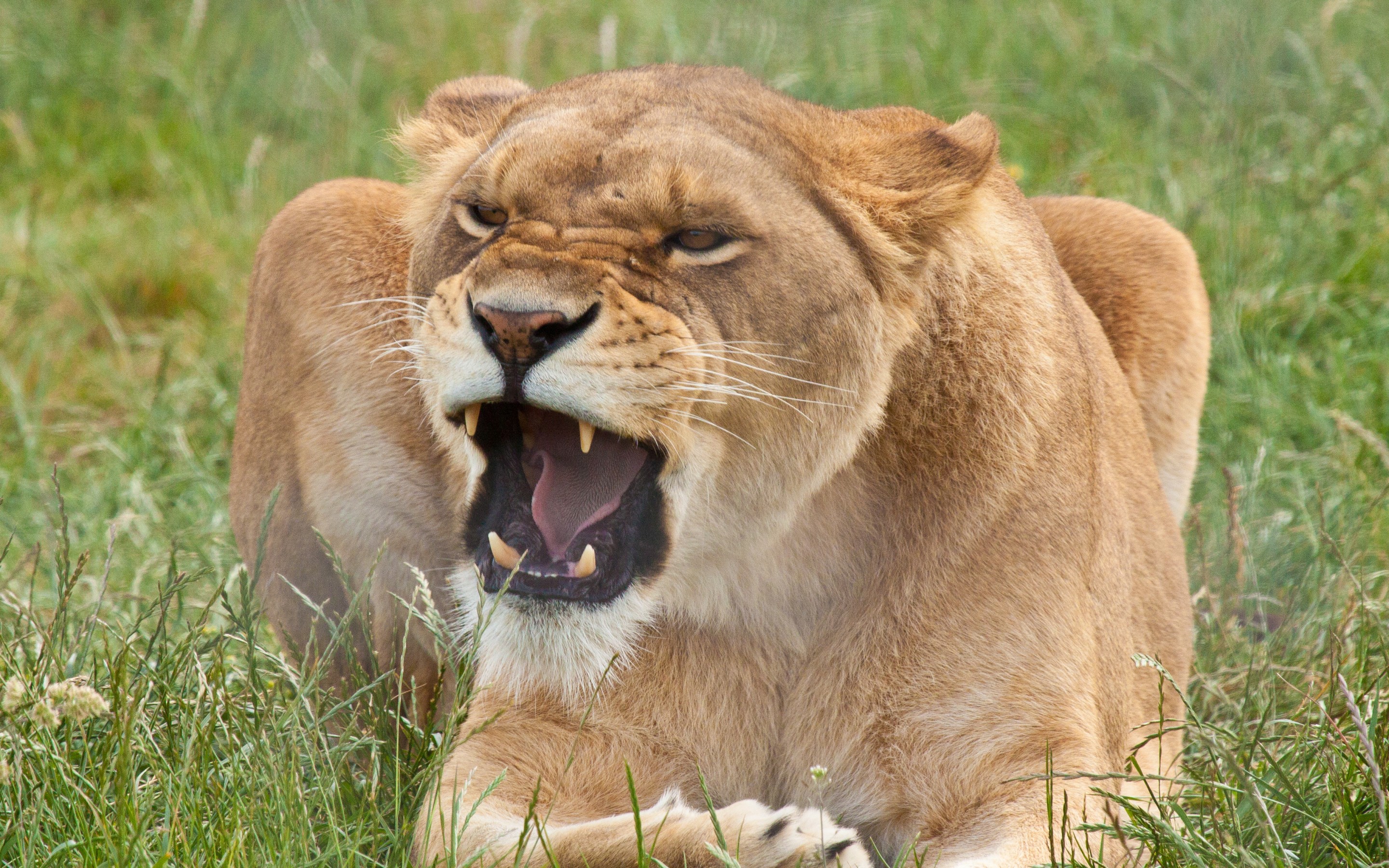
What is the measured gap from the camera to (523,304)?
2256 millimetres

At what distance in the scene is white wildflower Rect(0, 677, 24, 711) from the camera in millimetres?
2137

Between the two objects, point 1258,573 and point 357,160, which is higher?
point 357,160

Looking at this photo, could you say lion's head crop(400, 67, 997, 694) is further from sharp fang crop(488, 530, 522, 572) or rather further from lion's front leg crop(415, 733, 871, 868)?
lion's front leg crop(415, 733, 871, 868)

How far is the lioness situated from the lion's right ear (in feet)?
0.04

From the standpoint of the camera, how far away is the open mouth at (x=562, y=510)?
2.46 metres

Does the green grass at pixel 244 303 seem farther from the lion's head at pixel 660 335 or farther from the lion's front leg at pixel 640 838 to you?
the lion's head at pixel 660 335

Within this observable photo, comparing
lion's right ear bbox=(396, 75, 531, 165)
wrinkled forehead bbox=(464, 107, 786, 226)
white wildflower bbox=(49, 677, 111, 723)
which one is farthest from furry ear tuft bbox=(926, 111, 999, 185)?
white wildflower bbox=(49, 677, 111, 723)

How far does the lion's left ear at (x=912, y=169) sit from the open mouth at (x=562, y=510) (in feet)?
1.89

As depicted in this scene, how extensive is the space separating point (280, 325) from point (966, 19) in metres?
4.38

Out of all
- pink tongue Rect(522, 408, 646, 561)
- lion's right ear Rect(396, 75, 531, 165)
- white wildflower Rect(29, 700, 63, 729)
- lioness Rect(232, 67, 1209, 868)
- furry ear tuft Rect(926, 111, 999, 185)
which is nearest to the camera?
white wildflower Rect(29, 700, 63, 729)

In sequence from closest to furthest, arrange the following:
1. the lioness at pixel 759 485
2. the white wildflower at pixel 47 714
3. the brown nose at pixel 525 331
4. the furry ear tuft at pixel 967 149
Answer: the white wildflower at pixel 47 714
the brown nose at pixel 525 331
the lioness at pixel 759 485
the furry ear tuft at pixel 967 149

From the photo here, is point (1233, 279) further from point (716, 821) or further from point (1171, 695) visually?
point (716, 821)

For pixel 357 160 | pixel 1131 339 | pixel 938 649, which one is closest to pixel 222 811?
pixel 938 649

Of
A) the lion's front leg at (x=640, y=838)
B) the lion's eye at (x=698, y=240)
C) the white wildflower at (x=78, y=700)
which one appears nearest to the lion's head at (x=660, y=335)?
the lion's eye at (x=698, y=240)
